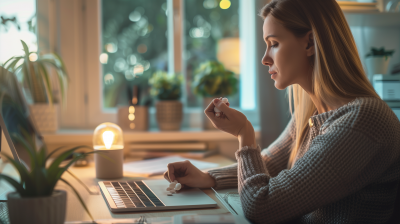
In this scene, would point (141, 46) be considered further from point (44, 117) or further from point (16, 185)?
point (16, 185)

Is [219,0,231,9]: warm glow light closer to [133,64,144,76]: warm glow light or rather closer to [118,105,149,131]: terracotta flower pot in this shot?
[133,64,144,76]: warm glow light

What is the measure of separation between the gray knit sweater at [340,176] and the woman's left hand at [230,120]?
94 mm

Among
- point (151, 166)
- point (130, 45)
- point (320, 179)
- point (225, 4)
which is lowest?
point (151, 166)

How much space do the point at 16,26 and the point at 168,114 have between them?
2.67 feet

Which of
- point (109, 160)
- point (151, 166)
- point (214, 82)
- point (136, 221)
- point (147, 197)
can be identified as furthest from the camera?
point (214, 82)

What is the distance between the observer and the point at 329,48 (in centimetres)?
85

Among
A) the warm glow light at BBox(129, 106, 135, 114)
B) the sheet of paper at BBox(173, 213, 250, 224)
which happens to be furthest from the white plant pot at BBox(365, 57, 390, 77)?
the sheet of paper at BBox(173, 213, 250, 224)

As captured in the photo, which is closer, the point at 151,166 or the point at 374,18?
the point at 151,166

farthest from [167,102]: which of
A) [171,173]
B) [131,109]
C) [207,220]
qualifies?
[207,220]

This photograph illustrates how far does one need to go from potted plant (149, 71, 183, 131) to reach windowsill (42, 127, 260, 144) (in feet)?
0.20

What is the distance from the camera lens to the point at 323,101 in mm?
954

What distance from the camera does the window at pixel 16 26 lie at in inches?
59.6

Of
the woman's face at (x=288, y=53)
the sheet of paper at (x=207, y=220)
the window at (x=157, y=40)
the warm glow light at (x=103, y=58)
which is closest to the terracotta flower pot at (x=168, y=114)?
the window at (x=157, y=40)

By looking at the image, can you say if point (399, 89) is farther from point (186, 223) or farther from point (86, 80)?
point (86, 80)
